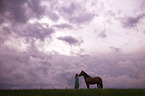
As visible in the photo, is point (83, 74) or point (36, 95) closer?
point (36, 95)

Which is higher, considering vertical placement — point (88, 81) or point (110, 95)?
point (88, 81)

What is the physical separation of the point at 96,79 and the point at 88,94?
8.15 m

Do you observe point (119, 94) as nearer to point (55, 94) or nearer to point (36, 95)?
point (55, 94)

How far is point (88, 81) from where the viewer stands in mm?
20859

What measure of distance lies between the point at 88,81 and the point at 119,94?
834cm

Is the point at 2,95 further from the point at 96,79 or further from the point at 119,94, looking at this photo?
the point at 96,79

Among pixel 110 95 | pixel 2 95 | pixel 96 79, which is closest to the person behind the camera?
pixel 110 95

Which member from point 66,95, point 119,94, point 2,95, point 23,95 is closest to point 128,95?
point 119,94

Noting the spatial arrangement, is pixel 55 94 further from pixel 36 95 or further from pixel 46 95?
pixel 36 95

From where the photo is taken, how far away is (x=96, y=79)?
20719mm

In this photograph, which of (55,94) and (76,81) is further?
(76,81)

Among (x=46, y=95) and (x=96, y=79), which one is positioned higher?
(x=96, y=79)

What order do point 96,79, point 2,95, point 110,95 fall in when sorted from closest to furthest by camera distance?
point 110,95, point 2,95, point 96,79

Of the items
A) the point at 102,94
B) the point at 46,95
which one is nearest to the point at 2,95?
the point at 46,95
